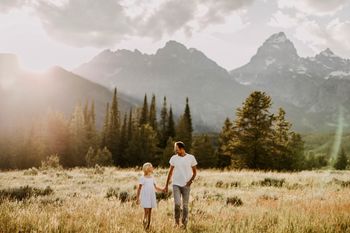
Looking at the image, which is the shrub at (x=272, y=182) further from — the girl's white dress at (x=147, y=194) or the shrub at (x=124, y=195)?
the girl's white dress at (x=147, y=194)

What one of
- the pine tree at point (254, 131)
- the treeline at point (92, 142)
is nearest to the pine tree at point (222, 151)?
the treeline at point (92, 142)

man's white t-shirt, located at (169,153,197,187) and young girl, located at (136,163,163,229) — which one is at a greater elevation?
man's white t-shirt, located at (169,153,197,187)

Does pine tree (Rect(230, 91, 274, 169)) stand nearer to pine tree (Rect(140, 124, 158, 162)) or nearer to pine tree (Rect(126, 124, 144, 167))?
pine tree (Rect(140, 124, 158, 162))

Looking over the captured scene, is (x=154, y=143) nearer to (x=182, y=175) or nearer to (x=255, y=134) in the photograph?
(x=255, y=134)

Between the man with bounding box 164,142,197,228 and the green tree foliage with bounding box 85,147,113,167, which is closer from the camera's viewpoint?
the man with bounding box 164,142,197,228

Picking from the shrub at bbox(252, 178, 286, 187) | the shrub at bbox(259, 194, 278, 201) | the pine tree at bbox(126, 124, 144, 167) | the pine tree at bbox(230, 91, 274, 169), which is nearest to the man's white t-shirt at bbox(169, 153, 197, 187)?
the shrub at bbox(259, 194, 278, 201)

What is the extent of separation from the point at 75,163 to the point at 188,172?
72821 mm

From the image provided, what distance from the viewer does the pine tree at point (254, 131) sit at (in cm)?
4322

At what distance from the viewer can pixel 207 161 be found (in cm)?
6688

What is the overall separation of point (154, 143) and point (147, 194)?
222ft

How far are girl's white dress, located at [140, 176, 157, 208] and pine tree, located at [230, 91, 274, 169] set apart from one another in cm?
3478

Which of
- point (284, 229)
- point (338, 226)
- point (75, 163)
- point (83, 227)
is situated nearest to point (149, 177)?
point (83, 227)

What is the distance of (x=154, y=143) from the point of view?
76500 millimetres

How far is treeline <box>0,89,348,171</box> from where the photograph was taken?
43.6m
